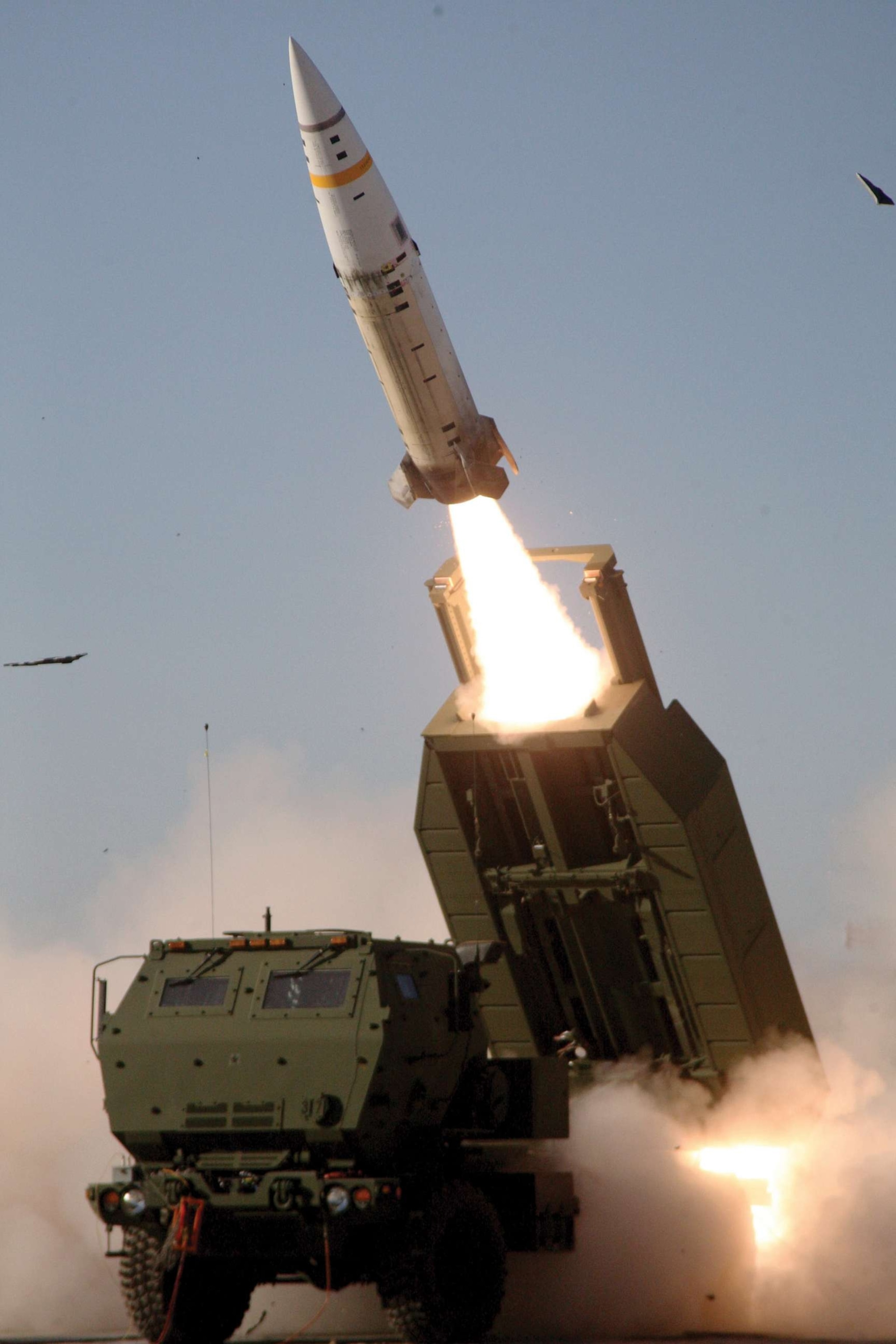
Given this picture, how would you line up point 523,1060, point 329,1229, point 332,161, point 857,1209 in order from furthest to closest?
point 332,161 → point 857,1209 → point 523,1060 → point 329,1229

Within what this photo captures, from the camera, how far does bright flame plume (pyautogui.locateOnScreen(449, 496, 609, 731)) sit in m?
13.8

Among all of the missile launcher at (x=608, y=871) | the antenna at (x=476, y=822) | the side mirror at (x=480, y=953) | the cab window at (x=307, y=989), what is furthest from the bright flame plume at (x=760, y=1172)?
the cab window at (x=307, y=989)

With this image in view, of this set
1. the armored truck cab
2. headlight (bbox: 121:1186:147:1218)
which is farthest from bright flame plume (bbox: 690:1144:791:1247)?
headlight (bbox: 121:1186:147:1218)

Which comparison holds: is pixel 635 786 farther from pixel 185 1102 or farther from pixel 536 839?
pixel 185 1102

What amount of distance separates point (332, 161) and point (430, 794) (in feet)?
17.1

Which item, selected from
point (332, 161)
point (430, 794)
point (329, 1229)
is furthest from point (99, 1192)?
point (332, 161)

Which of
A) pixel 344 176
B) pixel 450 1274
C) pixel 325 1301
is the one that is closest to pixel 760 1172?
pixel 325 1301

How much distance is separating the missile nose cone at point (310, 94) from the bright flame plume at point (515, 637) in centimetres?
328

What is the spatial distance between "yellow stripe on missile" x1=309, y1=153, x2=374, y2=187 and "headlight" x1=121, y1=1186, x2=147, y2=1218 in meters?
8.10

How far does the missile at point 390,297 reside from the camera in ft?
50.0

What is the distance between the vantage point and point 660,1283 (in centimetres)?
1273

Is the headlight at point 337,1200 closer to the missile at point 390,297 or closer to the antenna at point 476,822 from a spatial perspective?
the antenna at point 476,822

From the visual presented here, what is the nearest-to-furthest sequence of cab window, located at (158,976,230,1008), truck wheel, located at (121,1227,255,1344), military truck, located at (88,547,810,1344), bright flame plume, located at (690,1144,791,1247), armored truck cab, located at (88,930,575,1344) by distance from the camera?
armored truck cab, located at (88,930,575,1344), military truck, located at (88,547,810,1344), truck wheel, located at (121,1227,255,1344), cab window, located at (158,976,230,1008), bright flame plume, located at (690,1144,791,1247)

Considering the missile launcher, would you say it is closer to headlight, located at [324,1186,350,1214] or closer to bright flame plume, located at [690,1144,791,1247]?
bright flame plume, located at [690,1144,791,1247]
